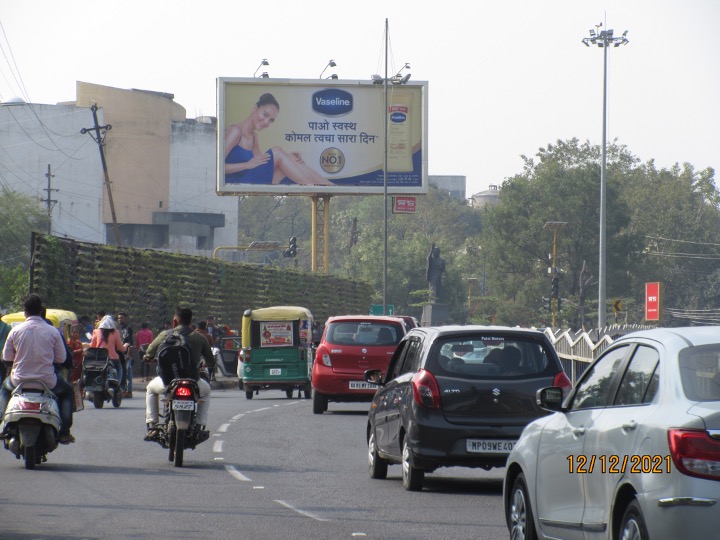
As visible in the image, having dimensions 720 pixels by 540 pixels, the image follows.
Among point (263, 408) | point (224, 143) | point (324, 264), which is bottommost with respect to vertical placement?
point (263, 408)

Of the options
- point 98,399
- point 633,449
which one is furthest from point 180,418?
point 98,399

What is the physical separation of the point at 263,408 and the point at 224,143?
30.4 meters

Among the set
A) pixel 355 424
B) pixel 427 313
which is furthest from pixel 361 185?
pixel 355 424

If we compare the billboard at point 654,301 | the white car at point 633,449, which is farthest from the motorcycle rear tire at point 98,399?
the billboard at point 654,301

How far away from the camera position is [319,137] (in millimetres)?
56125

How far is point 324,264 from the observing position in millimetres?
61344

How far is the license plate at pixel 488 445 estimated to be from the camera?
12031mm

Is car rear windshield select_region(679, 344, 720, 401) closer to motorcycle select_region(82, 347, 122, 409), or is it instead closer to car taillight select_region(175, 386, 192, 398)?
car taillight select_region(175, 386, 192, 398)

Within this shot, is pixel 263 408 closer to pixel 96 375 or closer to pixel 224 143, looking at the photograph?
pixel 96 375

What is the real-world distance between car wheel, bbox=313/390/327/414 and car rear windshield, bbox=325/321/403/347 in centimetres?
101

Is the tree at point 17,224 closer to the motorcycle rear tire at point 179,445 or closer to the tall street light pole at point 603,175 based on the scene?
the tall street light pole at point 603,175

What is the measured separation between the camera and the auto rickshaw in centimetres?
3014

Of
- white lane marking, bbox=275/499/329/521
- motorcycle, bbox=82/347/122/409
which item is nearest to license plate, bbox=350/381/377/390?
motorcycle, bbox=82/347/122/409

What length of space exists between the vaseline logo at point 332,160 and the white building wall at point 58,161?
36.5 meters
